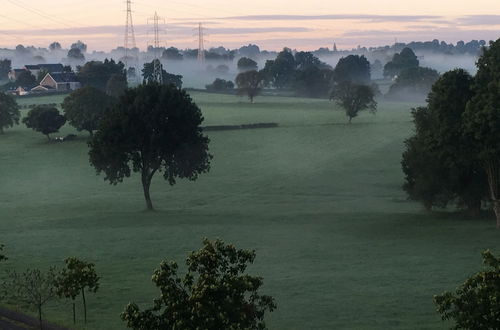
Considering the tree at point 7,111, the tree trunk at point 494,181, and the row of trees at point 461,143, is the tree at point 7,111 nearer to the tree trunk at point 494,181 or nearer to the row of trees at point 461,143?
the row of trees at point 461,143

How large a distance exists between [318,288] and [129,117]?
154 ft

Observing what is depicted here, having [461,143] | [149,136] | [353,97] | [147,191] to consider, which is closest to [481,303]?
[461,143]

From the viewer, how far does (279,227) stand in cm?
7888

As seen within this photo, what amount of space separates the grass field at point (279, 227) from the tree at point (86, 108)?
252 inches

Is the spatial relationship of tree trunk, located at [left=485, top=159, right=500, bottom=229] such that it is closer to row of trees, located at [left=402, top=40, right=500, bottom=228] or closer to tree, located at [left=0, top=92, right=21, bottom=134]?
row of trees, located at [left=402, top=40, right=500, bottom=228]

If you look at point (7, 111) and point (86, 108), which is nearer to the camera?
point (86, 108)

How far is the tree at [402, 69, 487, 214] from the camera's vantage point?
252ft

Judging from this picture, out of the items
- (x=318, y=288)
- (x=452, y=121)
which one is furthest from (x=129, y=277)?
(x=452, y=121)

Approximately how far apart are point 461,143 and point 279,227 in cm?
1819

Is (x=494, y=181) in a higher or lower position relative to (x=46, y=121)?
higher

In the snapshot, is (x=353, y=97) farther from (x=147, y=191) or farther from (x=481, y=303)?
(x=481, y=303)

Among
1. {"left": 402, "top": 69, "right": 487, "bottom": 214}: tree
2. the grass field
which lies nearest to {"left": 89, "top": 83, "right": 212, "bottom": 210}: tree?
the grass field

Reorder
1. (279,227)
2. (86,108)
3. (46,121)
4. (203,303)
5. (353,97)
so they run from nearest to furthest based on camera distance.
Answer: (203,303)
(279,227)
(86,108)
(46,121)
(353,97)

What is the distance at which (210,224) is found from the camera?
267 feet
